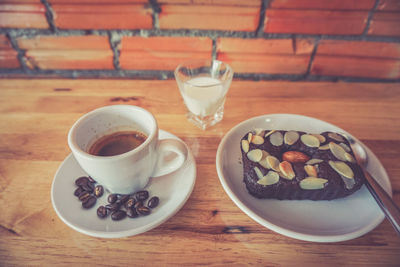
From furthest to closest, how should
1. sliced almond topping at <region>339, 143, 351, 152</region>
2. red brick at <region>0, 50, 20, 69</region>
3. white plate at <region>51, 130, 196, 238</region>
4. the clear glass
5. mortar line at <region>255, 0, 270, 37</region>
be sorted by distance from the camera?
red brick at <region>0, 50, 20, 69</region>, mortar line at <region>255, 0, 270, 37</region>, the clear glass, sliced almond topping at <region>339, 143, 351, 152</region>, white plate at <region>51, 130, 196, 238</region>

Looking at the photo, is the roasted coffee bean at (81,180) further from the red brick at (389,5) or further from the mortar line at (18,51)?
the red brick at (389,5)

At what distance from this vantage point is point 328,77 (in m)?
0.91

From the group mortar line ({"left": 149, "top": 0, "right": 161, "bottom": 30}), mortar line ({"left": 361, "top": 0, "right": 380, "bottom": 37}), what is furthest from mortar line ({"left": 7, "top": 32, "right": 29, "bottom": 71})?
mortar line ({"left": 361, "top": 0, "right": 380, "bottom": 37})

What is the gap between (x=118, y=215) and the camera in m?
0.42

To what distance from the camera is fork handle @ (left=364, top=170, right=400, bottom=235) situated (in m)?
0.40

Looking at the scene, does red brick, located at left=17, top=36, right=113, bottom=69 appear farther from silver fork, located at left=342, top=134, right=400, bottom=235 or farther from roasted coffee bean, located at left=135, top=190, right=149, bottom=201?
silver fork, located at left=342, top=134, right=400, bottom=235

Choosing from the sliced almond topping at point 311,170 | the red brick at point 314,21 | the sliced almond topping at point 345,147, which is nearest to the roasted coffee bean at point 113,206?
the sliced almond topping at point 311,170

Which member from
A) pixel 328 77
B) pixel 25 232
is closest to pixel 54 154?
pixel 25 232

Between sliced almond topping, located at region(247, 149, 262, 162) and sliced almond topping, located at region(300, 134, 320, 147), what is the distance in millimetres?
108

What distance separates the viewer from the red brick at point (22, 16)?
78cm

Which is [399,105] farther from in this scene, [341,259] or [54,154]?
[54,154]

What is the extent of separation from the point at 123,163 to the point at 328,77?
0.83 meters

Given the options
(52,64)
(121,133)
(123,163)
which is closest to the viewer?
(123,163)

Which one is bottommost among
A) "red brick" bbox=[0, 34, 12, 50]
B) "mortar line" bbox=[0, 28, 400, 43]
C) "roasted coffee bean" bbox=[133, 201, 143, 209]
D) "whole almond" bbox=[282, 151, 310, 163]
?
"roasted coffee bean" bbox=[133, 201, 143, 209]
